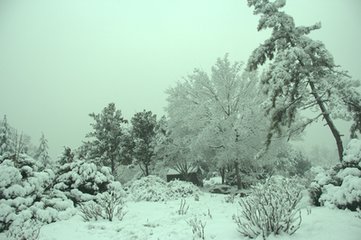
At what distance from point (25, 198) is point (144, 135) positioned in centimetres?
1829

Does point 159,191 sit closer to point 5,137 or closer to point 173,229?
point 173,229

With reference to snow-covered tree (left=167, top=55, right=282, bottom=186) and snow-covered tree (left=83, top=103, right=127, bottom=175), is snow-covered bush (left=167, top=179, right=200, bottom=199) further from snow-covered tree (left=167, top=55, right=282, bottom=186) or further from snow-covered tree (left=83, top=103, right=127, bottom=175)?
snow-covered tree (left=83, top=103, right=127, bottom=175)

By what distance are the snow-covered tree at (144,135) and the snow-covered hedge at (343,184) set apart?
59.4 feet

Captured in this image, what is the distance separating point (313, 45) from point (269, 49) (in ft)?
6.53

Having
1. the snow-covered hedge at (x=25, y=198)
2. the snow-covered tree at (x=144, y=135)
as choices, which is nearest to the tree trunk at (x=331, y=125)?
the snow-covered hedge at (x=25, y=198)

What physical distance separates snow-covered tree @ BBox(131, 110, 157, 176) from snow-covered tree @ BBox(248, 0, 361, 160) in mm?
14643

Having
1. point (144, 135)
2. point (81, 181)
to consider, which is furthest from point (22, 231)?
point (144, 135)

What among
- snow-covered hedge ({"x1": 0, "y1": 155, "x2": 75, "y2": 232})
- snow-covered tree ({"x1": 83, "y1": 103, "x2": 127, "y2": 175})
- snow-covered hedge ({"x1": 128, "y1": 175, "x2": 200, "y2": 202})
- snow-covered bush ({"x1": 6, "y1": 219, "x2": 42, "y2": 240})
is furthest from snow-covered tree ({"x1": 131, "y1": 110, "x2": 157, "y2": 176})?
snow-covered bush ({"x1": 6, "y1": 219, "x2": 42, "y2": 240})

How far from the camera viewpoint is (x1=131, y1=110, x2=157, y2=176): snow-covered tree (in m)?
25.3

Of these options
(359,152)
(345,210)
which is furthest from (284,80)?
(345,210)

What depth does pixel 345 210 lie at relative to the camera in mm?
6762

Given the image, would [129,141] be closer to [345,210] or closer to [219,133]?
[219,133]

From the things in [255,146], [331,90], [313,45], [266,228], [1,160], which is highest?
[313,45]

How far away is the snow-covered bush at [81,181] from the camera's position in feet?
33.0
